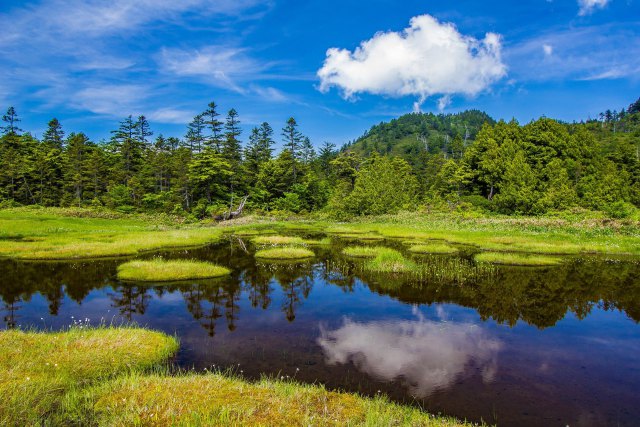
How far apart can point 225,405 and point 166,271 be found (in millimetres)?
15929

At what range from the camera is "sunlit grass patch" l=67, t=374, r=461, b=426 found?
681cm

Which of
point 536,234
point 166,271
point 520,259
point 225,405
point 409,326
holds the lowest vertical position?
point 409,326

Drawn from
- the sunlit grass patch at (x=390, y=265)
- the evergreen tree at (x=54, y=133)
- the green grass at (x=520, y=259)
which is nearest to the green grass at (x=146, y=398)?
the sunlit grass patch at (x=390, y=265)

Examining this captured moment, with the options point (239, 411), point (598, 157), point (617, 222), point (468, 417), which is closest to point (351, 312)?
point (468, 417)

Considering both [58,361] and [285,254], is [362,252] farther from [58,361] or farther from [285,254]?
[58,361]

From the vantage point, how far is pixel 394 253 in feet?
87.6

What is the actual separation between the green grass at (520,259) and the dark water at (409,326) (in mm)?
1640

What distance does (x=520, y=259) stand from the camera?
26.9 m

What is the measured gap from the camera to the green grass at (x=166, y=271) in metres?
20.8

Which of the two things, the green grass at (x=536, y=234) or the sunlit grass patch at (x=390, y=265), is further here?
the green grass at (x=536, y=234)

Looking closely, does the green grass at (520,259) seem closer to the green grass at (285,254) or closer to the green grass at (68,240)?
the green grass at (285,254)

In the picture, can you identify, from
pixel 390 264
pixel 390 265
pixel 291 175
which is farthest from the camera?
pixel 291 175

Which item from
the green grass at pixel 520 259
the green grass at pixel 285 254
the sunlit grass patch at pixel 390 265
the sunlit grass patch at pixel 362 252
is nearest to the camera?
the sunlit grass patch at pixel 390 265

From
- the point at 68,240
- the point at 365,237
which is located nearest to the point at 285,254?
the point at 365,237
